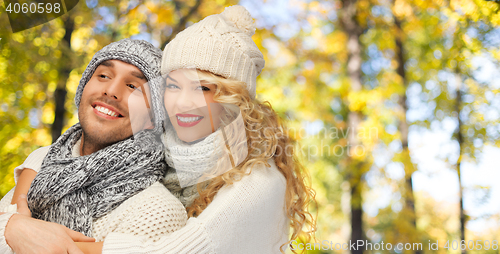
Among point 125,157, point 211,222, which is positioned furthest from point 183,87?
point 211,222

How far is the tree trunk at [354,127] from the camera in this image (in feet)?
15.2

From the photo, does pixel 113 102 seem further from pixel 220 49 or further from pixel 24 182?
pixel 24 182

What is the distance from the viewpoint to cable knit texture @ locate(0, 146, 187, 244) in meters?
1.55

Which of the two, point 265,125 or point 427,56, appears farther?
point 427,56

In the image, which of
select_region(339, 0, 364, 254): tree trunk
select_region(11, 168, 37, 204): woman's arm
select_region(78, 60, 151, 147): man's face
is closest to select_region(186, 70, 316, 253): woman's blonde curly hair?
select_region(78, 60, 151, 147): man's face

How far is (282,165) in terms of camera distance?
2.08 m

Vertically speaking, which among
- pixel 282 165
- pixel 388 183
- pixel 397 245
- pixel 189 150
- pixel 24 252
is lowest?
pixel 397 245

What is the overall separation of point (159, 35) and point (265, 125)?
129 inches

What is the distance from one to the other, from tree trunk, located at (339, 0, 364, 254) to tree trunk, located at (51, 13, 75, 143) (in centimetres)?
348

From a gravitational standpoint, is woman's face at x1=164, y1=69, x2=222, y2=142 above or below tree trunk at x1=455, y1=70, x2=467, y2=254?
above

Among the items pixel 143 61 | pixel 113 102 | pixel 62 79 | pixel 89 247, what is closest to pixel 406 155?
pixel 143 61

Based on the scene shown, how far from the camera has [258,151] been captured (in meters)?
1.96

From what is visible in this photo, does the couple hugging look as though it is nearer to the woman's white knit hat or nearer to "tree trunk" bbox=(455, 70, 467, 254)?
the woman's white knit hat

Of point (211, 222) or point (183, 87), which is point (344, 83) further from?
point (211, 222)
